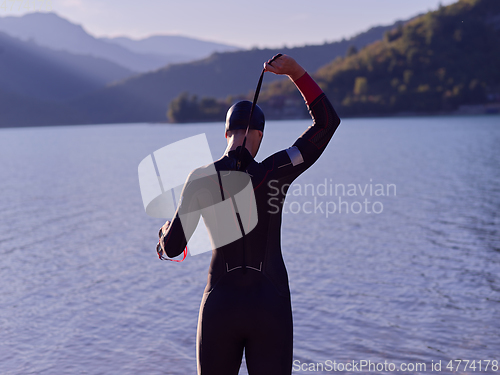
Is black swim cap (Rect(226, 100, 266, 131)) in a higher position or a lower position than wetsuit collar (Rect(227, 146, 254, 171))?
higher

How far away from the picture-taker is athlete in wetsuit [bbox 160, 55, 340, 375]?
10.2ft

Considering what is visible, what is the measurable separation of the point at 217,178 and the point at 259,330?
0.96m

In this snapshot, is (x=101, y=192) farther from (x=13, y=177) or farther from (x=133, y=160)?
(x=133, y=160)
